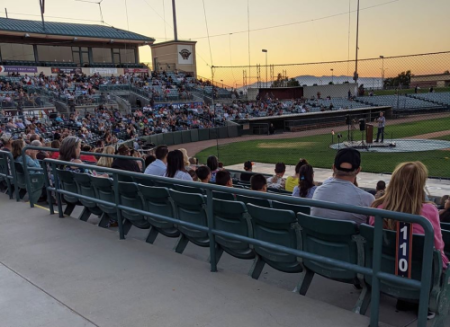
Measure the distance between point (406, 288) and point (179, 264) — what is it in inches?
94.1

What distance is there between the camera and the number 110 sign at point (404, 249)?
264 cm

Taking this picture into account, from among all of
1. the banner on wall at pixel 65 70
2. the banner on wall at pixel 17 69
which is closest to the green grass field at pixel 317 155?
the banner on wall at pixel 65 70

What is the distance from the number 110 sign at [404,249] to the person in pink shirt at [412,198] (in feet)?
0.55

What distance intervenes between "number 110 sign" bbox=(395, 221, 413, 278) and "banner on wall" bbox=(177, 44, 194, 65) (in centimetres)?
5122

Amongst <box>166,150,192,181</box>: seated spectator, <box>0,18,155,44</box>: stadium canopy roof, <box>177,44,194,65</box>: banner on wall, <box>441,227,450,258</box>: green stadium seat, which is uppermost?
<box>0,18,155,44</box>: stadium canopy roof

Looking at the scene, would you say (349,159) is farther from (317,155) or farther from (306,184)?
(317,155)

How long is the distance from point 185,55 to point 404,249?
5180 centimetres

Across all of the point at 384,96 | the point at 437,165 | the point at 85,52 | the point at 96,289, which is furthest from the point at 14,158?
the point at 384,96

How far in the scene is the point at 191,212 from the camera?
4.23 meters

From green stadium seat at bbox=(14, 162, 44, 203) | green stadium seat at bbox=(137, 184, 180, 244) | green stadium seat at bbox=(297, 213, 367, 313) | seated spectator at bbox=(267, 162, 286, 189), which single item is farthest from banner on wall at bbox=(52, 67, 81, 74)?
green stadium seat at bbox=(297, 213, 367, 313)

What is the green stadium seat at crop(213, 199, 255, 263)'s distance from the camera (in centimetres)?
375

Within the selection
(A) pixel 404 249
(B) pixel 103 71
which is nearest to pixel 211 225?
(A) pixel 404 249

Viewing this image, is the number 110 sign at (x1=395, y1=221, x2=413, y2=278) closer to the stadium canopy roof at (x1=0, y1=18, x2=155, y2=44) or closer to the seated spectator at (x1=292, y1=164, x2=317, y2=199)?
the seated spectator at (x1=292, y1=164, x2=317, y2=199)

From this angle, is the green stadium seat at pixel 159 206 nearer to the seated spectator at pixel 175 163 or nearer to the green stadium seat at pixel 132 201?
the green stadium seat at pixel 132 201
